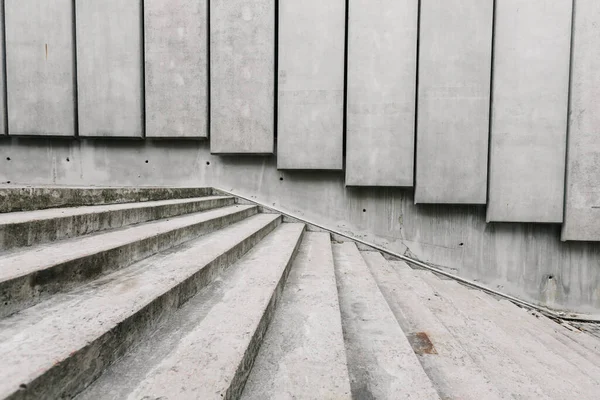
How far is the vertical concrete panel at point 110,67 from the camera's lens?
356 cm

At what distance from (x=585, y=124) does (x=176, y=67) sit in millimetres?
4790

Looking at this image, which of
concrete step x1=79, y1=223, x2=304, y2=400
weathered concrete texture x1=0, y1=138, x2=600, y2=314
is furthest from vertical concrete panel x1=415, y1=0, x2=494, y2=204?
concrete step x1=79, y1=223, x2=304, y2=400

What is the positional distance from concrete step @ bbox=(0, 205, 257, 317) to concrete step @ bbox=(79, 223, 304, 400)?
0.34 meters

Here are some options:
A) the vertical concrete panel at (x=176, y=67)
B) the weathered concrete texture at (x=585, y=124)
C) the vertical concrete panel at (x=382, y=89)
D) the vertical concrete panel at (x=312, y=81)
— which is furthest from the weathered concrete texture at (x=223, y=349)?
the weathered concrete texture at (x=585, y=124)

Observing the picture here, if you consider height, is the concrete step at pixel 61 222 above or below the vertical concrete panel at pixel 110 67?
below

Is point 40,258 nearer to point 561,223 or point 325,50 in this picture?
point 325,50

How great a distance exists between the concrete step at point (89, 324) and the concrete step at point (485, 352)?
112 centimetres

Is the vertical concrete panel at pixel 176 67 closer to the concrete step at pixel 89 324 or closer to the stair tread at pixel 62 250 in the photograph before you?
the stair tread at pixel 62 250

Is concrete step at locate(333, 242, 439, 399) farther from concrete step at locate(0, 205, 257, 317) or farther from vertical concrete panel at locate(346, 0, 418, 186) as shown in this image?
vertical concrete panel at locate(346, 0, 418, 186)

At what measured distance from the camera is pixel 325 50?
11.2 ft

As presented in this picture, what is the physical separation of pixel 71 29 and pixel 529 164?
5755 millimetres

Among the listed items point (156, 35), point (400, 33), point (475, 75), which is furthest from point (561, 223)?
point (156, 35)

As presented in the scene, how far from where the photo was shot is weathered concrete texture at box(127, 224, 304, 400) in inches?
26.6

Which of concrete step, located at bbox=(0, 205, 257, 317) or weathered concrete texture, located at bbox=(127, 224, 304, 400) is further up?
concrete step, located at bbox=(0, 205, 257, 317)
